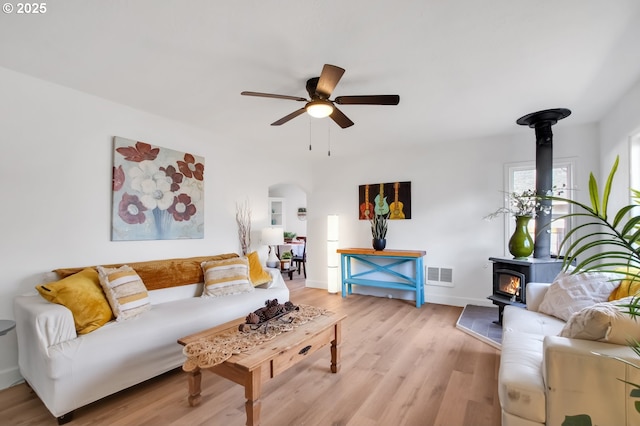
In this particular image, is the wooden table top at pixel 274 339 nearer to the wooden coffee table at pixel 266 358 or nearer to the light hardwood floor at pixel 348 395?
the wooden coffee table at pixel 266 358

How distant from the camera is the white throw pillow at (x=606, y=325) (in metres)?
1.48

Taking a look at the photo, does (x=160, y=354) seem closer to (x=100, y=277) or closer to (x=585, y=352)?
(x=100, y=277)

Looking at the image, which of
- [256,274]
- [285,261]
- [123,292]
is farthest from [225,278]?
[285,261]

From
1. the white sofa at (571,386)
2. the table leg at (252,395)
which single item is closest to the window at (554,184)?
the white sofa at (571,386)

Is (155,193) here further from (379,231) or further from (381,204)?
(381,204)

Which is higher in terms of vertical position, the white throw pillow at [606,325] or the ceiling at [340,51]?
the ceiling at [340,51]

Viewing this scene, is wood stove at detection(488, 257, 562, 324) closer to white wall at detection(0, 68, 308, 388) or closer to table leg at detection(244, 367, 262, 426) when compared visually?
table leg at detection(244, 367, 262, 426)

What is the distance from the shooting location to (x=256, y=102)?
124 inches

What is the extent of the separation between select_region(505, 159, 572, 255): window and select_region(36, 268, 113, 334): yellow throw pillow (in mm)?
4792

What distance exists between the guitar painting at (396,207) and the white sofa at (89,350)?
134 inches

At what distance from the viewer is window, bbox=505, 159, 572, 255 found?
406cm

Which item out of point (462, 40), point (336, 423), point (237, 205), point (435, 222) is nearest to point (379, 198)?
point (435, 222)

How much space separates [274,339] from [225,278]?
5.06 ft

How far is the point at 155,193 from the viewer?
345cm
